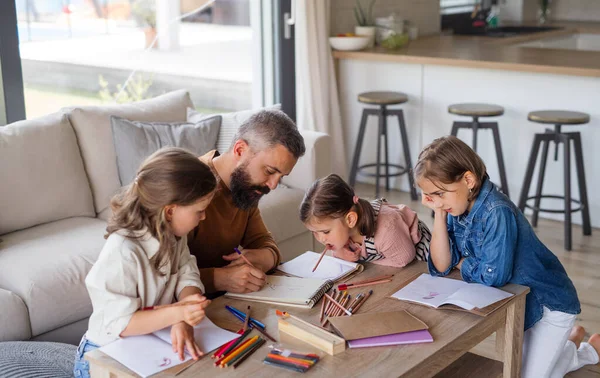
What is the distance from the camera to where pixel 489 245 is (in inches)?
85.2

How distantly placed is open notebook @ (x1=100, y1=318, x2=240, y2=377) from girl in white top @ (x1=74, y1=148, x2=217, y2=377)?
0.08 feet

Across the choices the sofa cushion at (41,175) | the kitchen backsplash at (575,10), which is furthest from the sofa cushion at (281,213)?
the kitchen backsplash at (575,10)

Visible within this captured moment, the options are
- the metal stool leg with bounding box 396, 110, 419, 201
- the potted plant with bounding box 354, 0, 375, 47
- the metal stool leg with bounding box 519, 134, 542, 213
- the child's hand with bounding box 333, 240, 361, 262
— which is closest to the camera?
the child's hand with bounding box 333, 240, 361, 262

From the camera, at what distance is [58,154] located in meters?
3.37

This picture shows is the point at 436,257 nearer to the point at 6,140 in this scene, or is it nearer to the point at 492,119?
the point at 6,140

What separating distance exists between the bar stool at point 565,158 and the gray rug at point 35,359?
2.91 m

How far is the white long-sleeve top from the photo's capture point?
1769 millimetres

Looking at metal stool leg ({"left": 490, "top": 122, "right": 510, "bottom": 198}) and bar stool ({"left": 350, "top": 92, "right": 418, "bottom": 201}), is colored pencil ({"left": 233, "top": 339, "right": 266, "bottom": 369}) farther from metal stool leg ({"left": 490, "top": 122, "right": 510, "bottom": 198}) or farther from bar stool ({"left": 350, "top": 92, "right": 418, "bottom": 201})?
bar stool ({"left": 350, "top": 92, "right": 418, "bottom": 201})

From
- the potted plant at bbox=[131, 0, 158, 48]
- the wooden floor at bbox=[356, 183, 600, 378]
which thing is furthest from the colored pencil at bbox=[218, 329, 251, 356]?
the potted plant at bbox=[131, 0, 158, 48]

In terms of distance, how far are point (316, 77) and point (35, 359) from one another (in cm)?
329

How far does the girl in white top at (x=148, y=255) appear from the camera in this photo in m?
1.77

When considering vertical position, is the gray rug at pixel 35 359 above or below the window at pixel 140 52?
below

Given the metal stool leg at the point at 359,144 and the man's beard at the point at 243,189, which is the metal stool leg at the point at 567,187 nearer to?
the metal stool leg at the point at 359,144

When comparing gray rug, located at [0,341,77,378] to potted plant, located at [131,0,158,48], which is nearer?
gray rug, located at [0,341,77,378]
